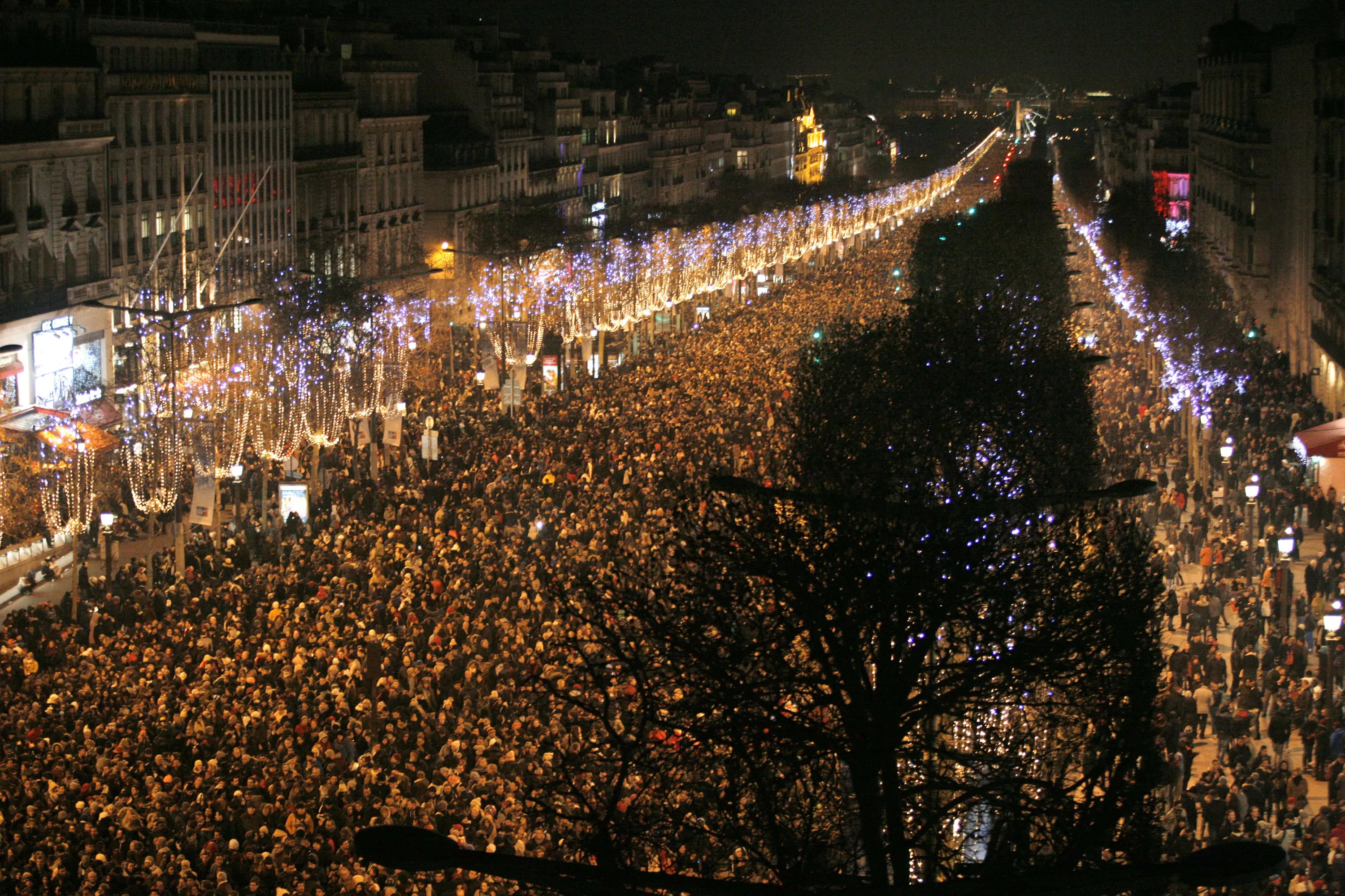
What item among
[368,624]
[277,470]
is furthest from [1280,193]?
[368,624]

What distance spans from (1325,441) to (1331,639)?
11758 mm

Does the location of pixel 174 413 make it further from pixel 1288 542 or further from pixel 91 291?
pixel 1288 542

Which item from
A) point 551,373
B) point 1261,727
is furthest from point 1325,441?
point 551,373

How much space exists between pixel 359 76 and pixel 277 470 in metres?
38.9

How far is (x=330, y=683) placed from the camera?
22344 mm

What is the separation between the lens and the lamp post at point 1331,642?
955 inches

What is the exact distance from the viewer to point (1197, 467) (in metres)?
44.8

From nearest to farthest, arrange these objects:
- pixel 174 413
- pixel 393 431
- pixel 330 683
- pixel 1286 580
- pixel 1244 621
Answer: pixel 330 683, pixel 1244 621, pixel 1286 580, pixel 174 413, pixel 393 431

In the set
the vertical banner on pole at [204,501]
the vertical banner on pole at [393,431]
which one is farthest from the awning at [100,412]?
the vertical banner on pole at [204,501]

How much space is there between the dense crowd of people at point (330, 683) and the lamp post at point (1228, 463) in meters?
9.28

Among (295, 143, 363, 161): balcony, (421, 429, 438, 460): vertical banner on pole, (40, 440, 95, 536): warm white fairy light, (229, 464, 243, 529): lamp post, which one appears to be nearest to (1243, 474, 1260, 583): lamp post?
(421, 429, 438, 460): vertical banner on pole

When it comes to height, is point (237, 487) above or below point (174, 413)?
below

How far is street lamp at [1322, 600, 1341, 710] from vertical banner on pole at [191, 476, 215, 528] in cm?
1769

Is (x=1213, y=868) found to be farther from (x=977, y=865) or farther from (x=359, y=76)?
(x=359, y=76)
